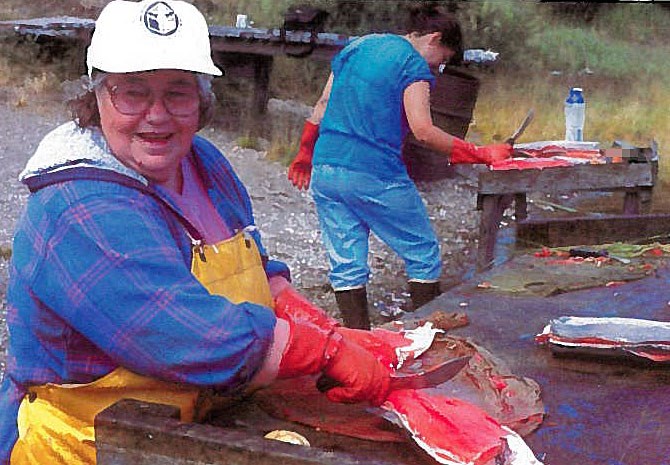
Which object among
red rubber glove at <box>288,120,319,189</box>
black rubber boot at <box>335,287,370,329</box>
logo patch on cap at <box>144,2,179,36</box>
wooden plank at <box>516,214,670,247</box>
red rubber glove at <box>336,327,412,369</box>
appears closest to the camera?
logo patch on cap at <box>144,2,179,36</box>

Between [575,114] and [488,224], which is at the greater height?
[575,114]

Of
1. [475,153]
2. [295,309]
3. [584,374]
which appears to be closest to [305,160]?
[475,153]

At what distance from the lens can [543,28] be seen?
1315 centimetres

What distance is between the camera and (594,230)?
11.1 feet

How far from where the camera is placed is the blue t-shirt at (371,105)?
3748mm

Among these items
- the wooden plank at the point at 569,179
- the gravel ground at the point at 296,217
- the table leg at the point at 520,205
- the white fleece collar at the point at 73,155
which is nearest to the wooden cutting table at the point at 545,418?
the white fleece collar at the point at 73,155

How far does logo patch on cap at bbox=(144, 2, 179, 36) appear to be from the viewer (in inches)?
64.6

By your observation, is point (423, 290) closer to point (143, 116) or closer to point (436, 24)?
point (436, 24)

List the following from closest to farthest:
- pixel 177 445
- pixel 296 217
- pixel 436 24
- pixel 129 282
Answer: pixel 177 445 < pixel 129 282 < pixel 436 24 < pixel 296 217

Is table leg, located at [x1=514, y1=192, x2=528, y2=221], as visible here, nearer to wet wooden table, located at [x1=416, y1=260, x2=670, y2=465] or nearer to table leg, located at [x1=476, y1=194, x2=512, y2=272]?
table leg, located at [x1=476, y1=194, x2=512, y2=272]

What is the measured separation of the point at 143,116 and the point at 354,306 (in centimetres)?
247

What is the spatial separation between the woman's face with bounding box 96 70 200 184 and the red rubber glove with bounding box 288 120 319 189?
247 cm

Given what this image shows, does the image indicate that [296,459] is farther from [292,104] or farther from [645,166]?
[292,104]

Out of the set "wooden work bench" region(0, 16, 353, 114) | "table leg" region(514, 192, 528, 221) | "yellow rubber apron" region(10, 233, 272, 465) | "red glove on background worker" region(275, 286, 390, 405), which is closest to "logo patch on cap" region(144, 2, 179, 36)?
"yellow rubber apron" region(10, 233, 272, 465)
